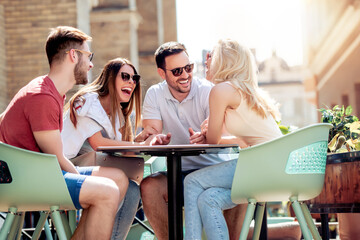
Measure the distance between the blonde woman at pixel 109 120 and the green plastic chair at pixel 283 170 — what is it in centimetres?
77

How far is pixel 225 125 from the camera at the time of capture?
13.2ft

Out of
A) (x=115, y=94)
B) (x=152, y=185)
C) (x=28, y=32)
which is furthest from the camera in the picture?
(x=28, y=32)

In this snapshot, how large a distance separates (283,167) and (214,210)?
0.49 metres

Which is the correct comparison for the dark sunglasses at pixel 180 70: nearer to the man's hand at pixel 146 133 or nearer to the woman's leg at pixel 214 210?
the man's hand at pixel 146 133

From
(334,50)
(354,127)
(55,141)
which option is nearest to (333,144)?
(354,127)

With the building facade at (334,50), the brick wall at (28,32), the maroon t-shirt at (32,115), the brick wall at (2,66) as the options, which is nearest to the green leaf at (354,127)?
the maroon t-shirt at (32,115)

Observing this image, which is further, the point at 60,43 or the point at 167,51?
the point at 167,51

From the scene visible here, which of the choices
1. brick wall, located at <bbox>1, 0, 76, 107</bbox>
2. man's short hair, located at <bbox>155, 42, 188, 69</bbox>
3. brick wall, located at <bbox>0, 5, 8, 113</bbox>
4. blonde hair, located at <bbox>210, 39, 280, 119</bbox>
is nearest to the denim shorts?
blonde hair, located at <bbox>210, 39, 280, 119</bbox>

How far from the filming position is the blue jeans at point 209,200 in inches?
143

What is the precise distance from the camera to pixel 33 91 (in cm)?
350

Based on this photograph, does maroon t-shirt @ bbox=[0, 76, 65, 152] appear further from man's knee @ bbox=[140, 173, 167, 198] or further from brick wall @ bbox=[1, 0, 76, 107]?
brick wall @ bbox=[1, 0, 76, 107]

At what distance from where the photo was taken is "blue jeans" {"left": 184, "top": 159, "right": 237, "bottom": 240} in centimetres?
362

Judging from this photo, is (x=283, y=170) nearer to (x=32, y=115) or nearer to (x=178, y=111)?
(x=32, y=115)

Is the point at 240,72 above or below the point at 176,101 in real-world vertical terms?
above
